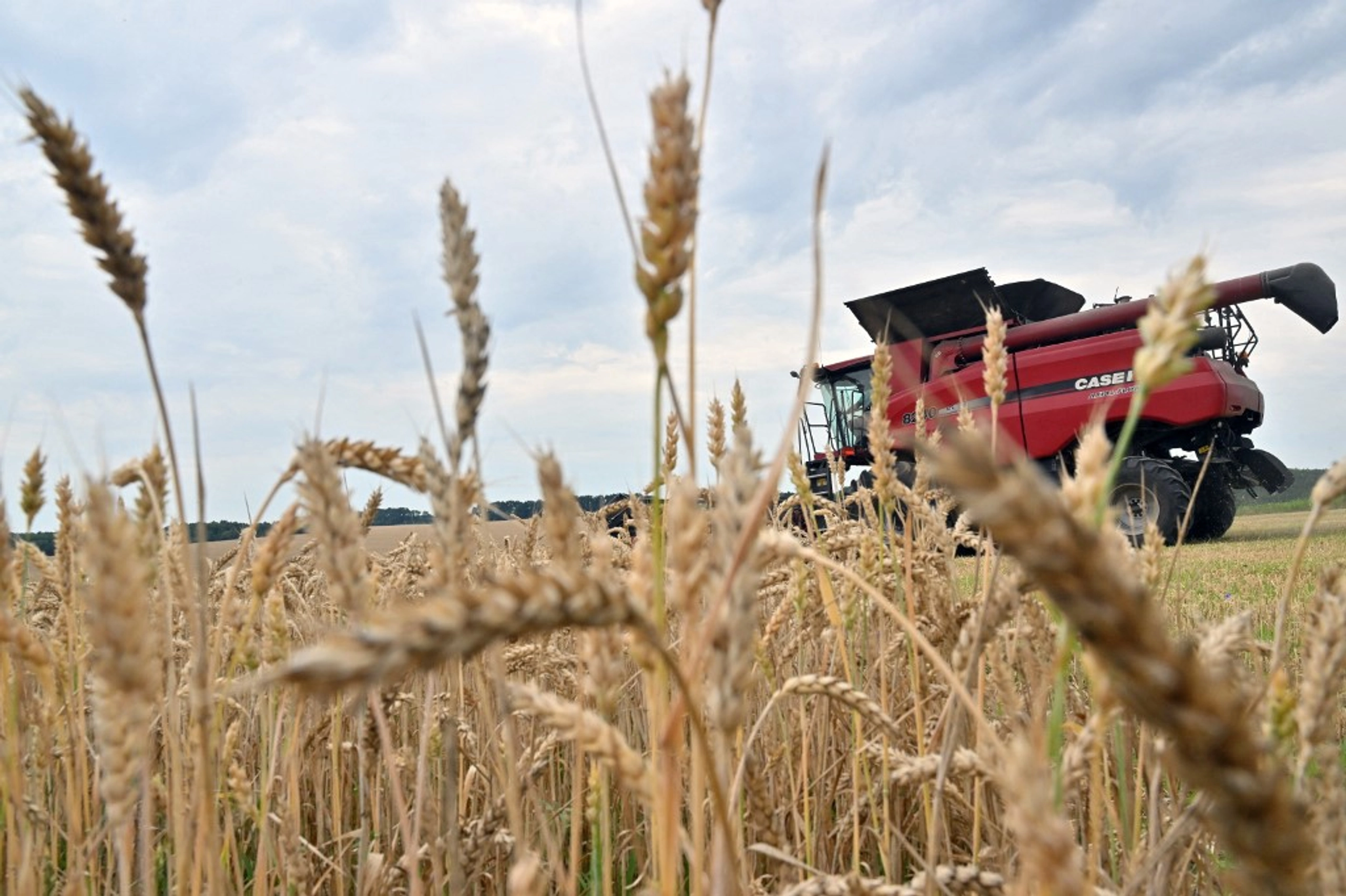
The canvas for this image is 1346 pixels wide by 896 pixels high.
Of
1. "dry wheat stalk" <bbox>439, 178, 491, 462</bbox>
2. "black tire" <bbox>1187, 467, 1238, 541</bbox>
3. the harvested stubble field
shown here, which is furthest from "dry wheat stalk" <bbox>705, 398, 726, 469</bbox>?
"black tire" <bbox>1187, 467, 1238, 541</bbox>

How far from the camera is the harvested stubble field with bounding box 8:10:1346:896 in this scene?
0.39m

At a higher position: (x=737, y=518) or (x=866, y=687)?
(x=737, y=518)

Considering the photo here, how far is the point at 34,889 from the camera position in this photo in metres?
1.22

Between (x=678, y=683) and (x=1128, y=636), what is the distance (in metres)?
0.27

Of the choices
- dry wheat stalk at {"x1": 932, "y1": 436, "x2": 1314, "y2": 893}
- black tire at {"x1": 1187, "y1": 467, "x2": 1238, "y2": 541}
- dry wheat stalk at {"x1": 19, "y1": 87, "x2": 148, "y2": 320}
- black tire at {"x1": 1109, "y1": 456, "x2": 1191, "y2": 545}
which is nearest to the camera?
dry wheat stalk at {"x1": 932, "y1": 436, "x2": 1314, "y2": 893}

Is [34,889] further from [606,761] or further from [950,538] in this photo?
[950,538]

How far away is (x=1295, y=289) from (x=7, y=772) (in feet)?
49.4

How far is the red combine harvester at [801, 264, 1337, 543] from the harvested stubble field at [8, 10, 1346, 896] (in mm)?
9538

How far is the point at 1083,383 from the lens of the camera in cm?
1343

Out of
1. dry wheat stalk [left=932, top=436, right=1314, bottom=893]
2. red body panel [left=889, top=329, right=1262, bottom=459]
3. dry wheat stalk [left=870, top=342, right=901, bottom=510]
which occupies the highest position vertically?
red body panel [left=889, top=329, right=1262, bottom=459]

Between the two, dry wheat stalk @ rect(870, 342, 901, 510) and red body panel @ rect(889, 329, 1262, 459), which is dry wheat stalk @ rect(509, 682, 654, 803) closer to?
dry wheat stalk @ rect(870, 342, 901, 510)

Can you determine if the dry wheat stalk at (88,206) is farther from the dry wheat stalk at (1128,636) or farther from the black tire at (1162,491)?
the black tire at (1162,491)

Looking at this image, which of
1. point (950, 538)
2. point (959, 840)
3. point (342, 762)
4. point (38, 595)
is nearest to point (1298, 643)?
point (959, 840)

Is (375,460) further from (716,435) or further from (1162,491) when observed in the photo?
(1162,491)
